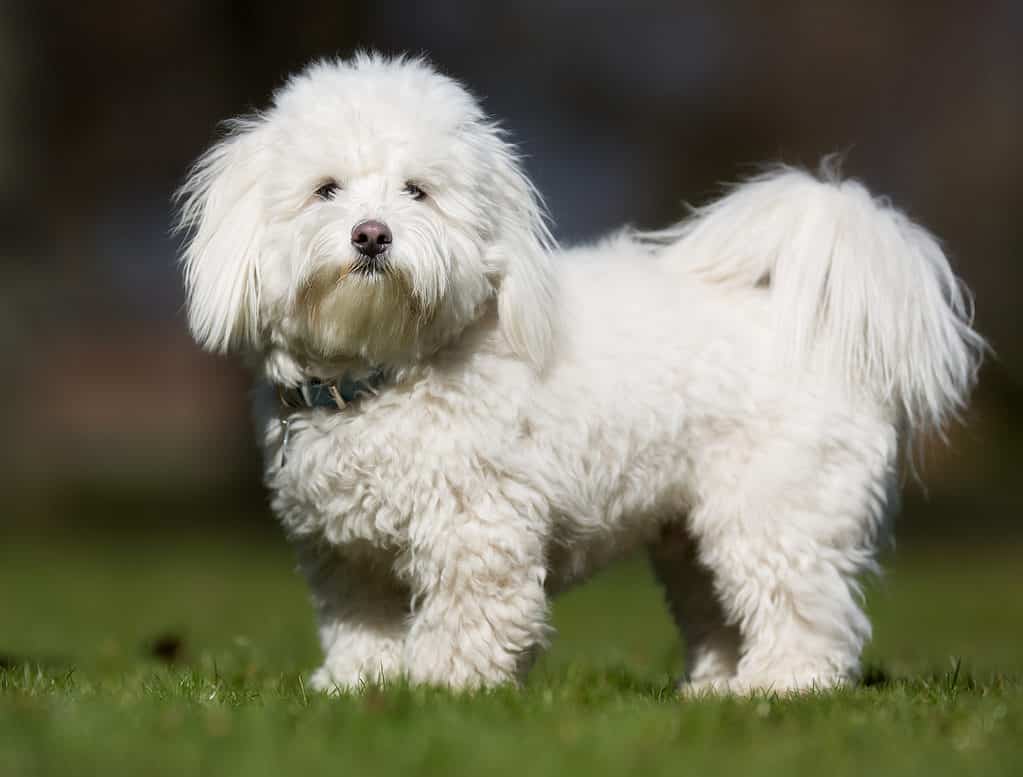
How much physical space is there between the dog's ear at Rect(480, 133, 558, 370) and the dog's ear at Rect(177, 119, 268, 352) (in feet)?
2.51

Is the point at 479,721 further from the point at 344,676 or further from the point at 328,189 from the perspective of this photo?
the point at 328,189

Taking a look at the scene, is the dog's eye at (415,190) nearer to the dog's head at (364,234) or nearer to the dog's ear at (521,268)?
the dog's head at (364,234)

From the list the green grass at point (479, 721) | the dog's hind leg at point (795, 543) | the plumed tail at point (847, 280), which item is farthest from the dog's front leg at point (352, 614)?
the plumed tail at point (847, 280)

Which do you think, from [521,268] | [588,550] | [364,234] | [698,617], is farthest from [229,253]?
[698,617]

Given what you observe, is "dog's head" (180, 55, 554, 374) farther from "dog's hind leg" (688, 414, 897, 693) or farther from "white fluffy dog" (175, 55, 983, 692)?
"dog's hind leg" (688, 414, 897, 693)

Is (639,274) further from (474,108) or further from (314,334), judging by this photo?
(314,334)

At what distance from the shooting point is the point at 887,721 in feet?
13.3

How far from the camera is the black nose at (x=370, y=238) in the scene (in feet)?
14.1

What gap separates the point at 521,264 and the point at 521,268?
2 cm

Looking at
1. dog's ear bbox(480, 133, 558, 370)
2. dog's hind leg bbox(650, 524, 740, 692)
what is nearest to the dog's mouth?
dog's ear bbox(480, 133, 558, 370)

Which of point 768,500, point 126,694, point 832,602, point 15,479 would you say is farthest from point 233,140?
point 15,479

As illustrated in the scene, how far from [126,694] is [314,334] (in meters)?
1.21

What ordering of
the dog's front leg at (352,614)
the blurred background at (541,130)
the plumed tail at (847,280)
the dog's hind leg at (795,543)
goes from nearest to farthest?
1. the dog's front leg at (352,614)
2. the dog's hind leg at (795,543)
3. the plumed tail at (847,280)
4. the blurred background at (541,130)

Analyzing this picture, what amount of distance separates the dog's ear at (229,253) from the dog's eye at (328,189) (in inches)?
8.3
